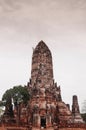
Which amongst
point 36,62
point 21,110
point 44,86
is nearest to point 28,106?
point 21,110

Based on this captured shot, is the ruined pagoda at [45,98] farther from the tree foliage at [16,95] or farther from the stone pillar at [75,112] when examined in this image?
the tree foliage at [16,95]

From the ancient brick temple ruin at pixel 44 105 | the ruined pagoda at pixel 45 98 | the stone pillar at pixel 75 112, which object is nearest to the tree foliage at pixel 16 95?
the ancient brick temple ruin at pixel 44 105

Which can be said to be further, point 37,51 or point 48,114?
point 37,51

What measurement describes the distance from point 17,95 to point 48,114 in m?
5.60

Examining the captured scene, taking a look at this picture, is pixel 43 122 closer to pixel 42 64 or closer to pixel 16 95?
pixel 16 95

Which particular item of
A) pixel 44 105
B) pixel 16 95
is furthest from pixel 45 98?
pixel 16 95

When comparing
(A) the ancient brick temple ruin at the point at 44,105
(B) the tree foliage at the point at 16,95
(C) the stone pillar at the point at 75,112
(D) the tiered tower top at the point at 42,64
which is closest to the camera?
(A) the ancient brick temple ruin at the point at 44,105

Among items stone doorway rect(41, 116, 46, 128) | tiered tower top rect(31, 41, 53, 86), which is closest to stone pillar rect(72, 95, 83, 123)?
tiered tower top rect(31, 41, 53, 86)

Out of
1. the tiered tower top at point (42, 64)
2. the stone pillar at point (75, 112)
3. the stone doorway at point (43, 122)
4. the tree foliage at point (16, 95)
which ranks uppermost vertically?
the tiered tower top at point (42, 64)

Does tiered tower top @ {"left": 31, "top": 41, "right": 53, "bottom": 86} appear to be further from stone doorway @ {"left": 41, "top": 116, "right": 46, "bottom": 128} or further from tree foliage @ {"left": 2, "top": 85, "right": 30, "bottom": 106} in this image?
stone doorway @ {"left": 41, "top": 116, "right": 46, "bottom": 128}

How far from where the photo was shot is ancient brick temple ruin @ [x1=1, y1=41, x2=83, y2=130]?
121 feet

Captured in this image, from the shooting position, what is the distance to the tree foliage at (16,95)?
39.4m

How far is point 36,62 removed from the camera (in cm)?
4506

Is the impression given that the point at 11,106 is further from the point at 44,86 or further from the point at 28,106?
the point at 44,86
